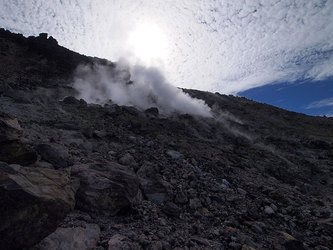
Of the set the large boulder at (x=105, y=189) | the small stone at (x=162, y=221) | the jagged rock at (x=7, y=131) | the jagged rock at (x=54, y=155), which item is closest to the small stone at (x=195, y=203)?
the small stone at (x=162, y=221)

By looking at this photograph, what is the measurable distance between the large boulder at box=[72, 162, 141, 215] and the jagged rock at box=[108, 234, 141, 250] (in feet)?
2.38

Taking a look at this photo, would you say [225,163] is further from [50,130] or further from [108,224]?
[50,130]

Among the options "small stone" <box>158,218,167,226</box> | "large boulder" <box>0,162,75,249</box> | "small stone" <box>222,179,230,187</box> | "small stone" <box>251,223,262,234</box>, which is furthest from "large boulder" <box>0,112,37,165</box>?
"small stone" <box>222,179,230,187</box>

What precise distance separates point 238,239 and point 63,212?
3.38 metres

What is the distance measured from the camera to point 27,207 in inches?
90.2

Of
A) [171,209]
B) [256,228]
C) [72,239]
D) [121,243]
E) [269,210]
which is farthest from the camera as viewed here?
[269,210]

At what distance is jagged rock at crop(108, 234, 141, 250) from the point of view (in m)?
2.83

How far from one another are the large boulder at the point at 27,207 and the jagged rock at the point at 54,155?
68.2 inches

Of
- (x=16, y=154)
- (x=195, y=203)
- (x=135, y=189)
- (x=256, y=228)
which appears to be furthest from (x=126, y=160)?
(x=256, y=228)

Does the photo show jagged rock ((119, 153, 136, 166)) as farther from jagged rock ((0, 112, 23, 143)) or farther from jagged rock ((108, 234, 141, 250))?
jagged rock ((108, 234, 141, 250))

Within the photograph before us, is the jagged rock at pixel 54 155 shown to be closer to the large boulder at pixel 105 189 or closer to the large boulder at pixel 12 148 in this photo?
the large boulder at pixel 12 148

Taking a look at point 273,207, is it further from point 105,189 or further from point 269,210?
point 105,189

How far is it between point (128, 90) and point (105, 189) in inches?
661

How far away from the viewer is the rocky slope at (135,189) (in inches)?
103
